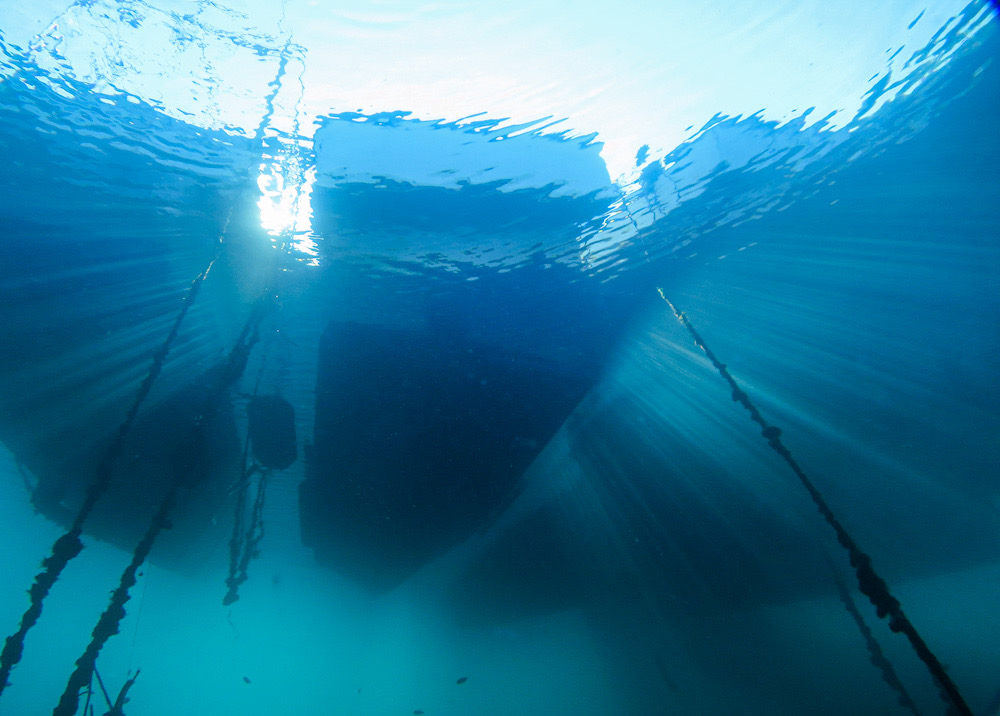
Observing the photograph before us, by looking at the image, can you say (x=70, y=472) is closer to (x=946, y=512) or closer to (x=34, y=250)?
(x=34, y=250)

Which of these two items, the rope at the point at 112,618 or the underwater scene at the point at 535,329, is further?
the underwater scene at the point at 535,329

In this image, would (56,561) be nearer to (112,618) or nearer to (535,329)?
(112,618)

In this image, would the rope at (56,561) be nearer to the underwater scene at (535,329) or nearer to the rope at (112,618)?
the underwater scene at (535,329)

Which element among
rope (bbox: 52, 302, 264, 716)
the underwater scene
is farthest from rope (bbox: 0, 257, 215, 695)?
rope (bbox: 52, 302, 264, 716)

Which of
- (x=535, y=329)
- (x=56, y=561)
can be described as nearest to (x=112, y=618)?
(x=56, y=561)

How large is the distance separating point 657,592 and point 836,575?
5.53 m

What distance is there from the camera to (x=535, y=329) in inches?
346

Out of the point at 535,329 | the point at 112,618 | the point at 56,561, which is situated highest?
the point at 535,329

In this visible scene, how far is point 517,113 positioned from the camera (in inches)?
223

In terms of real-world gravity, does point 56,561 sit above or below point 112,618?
above

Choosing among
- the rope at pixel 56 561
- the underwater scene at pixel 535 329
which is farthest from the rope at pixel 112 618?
the rope at pixel 56 561

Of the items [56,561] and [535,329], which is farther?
[535,329]

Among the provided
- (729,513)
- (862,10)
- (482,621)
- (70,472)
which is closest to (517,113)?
(862,10)

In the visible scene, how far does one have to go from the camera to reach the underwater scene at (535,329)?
5.03m
